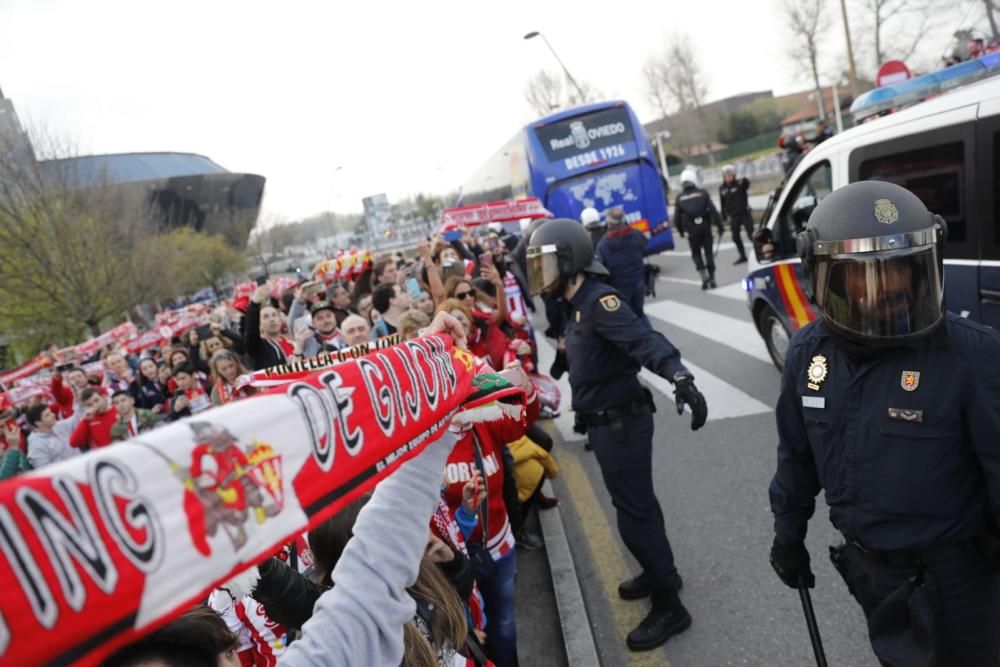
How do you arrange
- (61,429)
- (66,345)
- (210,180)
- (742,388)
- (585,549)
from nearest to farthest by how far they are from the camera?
(585,549)
(742,388)
(61,429)
(66,345)
(210,180)

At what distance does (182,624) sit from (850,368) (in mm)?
1869

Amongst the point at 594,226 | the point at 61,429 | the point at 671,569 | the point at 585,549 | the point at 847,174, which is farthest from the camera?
the point at 594,226

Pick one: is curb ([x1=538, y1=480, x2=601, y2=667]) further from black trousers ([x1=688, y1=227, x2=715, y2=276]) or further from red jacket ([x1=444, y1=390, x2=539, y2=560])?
black trousers ([x1=688, y1=227, x2=715, y2=276])

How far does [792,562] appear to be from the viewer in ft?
6.96

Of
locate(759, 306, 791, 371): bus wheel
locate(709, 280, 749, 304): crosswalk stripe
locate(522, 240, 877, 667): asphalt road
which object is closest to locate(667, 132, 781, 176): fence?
locate(709, 280, 749, 304): crosswalk stripe

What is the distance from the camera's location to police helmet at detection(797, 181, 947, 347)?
1.74 metres

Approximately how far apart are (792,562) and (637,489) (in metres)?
0.95

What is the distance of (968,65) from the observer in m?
4.38

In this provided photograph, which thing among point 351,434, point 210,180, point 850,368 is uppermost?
point 210,180

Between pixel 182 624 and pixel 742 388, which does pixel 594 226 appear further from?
pixel 182 624

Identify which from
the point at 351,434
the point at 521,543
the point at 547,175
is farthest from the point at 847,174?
the point at 547,175

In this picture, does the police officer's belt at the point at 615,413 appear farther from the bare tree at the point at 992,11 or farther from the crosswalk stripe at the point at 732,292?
the bare tree at the point at 992,11

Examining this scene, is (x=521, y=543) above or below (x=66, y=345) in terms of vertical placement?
below

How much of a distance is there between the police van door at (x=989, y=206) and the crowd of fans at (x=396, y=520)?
2519mm
